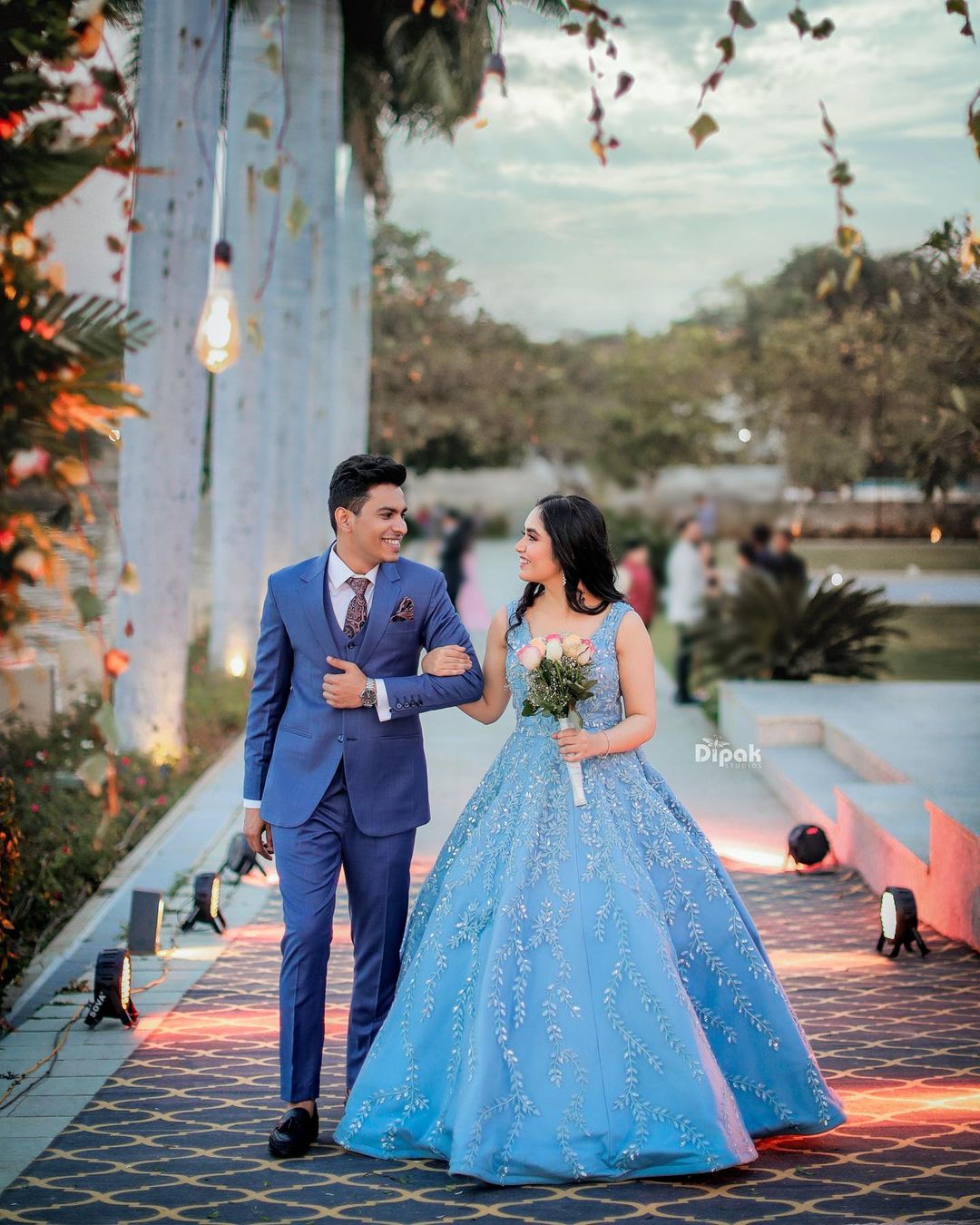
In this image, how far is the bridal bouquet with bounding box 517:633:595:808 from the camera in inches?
189

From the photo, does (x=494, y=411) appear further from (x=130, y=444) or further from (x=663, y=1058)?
(x=663, y=1058)

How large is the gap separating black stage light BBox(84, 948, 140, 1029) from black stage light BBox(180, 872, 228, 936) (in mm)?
1445

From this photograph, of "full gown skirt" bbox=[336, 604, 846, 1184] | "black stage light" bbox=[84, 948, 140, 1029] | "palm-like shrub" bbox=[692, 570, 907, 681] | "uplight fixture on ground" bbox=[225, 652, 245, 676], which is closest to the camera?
"full gown skirt" bbox=[336, 604, 846, 1184]

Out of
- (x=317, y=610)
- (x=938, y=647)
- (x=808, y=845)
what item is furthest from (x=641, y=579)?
(x=317, y=610)

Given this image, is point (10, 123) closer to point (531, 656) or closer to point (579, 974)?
point (531, 656)

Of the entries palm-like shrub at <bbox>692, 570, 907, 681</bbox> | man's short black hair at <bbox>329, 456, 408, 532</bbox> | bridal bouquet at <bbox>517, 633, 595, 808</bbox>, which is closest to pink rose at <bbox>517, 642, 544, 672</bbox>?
bridal bouquet at <bbox>517, 633, 595, 808</bbox>

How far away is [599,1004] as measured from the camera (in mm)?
4535

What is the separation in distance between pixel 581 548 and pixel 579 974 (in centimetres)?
129

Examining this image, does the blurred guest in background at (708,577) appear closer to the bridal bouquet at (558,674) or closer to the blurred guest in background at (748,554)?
the blurred guest in background at (748,554)

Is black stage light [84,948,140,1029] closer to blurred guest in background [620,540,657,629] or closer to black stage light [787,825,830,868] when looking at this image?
black stage light [787,825,830,868]

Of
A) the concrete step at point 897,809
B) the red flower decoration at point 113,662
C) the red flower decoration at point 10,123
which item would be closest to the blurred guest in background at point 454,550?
the concrete step at point 897,809

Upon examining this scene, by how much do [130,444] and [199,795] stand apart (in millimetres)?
2547

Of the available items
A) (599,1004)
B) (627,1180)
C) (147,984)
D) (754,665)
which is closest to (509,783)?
(599,1004)

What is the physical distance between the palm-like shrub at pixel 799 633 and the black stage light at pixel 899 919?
29.5 ft
